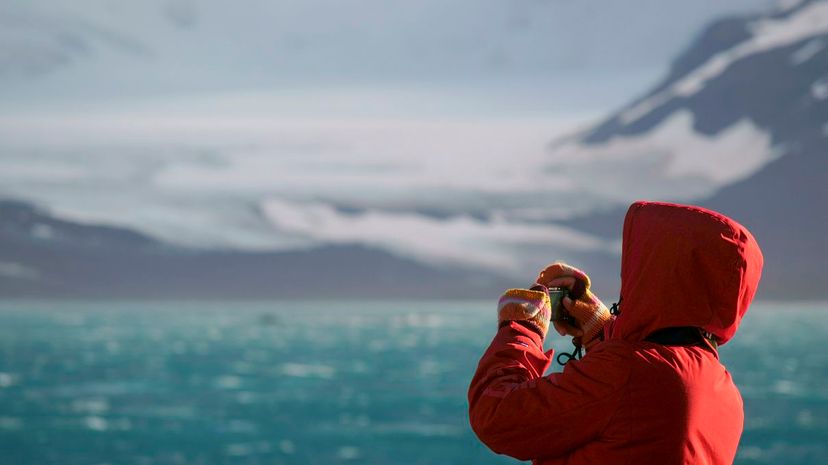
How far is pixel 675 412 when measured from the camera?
2.50m

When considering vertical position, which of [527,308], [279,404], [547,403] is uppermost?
[279,404]

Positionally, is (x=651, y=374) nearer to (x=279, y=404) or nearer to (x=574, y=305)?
(x=574, y=305)

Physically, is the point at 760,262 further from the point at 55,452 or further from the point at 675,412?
the point at 55,452

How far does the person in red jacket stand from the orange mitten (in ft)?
0.52

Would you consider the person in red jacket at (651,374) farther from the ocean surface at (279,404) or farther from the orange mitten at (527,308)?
the ocean surface at (279,404)

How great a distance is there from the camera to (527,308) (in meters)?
2.74

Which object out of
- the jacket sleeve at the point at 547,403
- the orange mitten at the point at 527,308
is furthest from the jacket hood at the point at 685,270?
the orange mitten at the point at 527,308

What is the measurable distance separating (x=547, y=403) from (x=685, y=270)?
0.44 m

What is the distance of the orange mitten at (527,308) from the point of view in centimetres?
275

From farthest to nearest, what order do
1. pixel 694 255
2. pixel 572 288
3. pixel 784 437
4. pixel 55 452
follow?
pixel 784 437, pixel 55 452, pixel 572 288, pixel 694 255

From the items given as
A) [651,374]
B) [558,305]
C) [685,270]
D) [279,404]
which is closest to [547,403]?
[651,374]

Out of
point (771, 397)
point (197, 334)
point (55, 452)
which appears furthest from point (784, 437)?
point (197, 334)

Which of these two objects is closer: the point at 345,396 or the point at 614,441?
the point at 614,441

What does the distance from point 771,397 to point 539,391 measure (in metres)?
81.5
